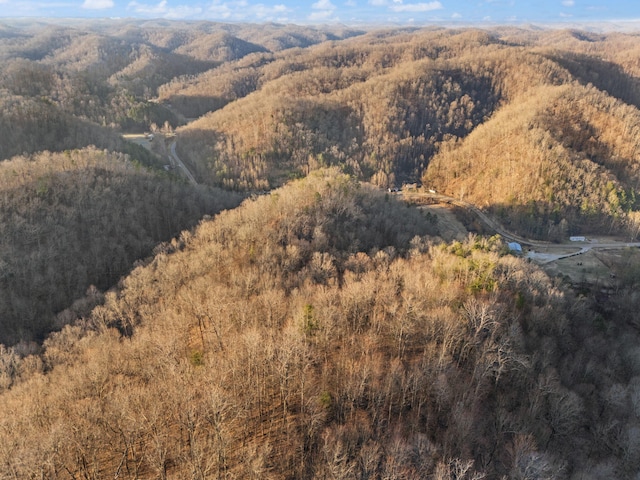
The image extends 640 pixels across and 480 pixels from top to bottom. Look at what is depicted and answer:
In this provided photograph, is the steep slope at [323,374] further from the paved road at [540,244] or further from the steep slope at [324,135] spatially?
the steep slope at [324,135]

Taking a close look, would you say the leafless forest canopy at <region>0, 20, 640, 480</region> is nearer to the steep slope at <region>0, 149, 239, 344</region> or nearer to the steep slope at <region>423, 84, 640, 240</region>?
the steep slope at <region>0, 149, 239, 344</region>

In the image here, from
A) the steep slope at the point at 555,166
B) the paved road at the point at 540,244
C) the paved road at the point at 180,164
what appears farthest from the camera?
the paved road at the point at 180,164

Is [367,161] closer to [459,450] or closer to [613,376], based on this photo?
[613,376]

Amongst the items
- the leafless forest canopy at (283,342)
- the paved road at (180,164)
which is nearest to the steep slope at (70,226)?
the leafless forest canopy at (283,342)

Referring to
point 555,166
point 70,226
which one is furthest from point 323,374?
point 555,166

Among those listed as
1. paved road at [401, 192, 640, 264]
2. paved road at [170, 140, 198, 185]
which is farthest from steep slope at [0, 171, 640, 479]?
paved road at [170, 140, 198, 185]

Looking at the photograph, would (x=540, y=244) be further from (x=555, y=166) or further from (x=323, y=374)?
(x=323, y=374)

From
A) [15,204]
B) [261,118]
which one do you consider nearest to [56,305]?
[15,204]

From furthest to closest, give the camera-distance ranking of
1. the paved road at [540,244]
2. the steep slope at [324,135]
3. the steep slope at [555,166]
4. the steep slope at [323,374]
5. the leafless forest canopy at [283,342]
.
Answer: the steep slope at [324,135], the steep slope at [555,166], the paved road at [540,244], the leafless forest canopy at [283,342], the steep slope at [323,374]
